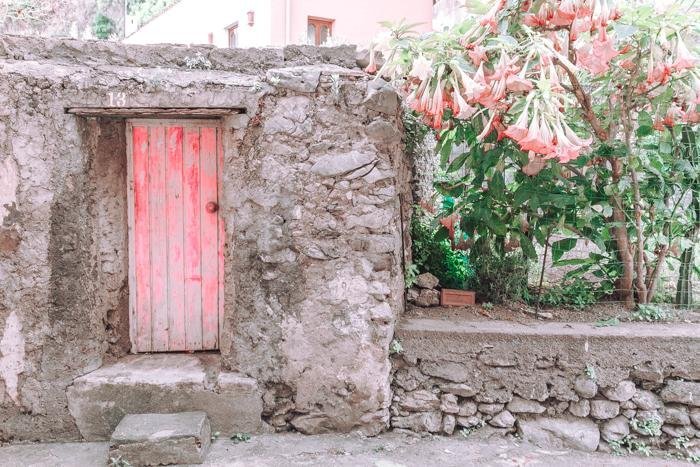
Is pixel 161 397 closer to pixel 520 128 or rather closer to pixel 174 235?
pixel 174 235

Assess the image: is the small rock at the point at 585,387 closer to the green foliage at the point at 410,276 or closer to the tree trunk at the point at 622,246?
the tree trunk at the point at 622,246

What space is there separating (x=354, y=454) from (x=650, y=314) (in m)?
2.24

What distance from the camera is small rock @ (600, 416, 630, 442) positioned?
11.5 ft

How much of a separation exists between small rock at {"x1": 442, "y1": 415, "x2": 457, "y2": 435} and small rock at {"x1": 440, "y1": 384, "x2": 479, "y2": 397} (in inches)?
6.5

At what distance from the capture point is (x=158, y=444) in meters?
3.11

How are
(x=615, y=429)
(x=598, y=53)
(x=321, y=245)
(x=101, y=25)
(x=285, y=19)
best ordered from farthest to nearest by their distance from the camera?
(x=101, y=25) → (x=285, y=19) → (x=615, y=429) → (x=321, y=245) → (x=598, y=53)

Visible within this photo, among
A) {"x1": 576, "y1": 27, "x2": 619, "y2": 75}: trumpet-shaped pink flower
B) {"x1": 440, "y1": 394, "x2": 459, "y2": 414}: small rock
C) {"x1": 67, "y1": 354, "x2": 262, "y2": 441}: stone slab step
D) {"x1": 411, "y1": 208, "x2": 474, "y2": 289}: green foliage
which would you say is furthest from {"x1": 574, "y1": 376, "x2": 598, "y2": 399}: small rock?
{"x1": 67, "y1": 354, "x2": 262, "y2": 441}: stone slab step

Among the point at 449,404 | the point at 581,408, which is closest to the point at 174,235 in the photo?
the point at 449,404

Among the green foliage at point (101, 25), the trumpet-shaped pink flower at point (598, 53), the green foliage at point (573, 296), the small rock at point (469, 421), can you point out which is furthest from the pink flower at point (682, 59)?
the green foliage at point (101, 25)

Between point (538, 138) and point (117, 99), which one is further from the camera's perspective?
point (117, 99)

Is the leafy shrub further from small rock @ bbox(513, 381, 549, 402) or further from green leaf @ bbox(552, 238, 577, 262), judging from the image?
small rock @ bbox(513, 381, 549, 402)

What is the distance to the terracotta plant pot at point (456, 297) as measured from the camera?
4074 millimetres

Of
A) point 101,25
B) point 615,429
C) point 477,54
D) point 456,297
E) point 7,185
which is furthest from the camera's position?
point 101,25

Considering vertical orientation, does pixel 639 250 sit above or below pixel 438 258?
above
